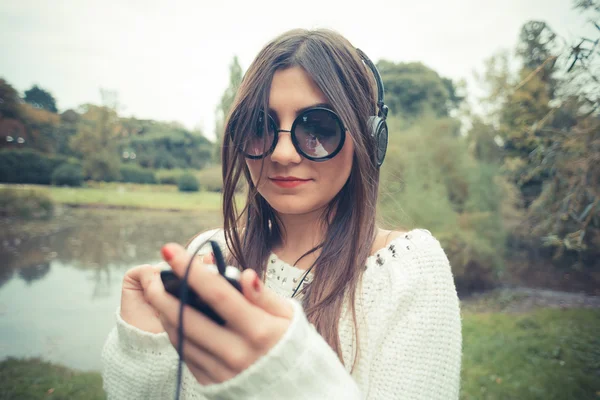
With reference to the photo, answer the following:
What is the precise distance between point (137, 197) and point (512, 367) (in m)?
18.0

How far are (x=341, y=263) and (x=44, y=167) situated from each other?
1258 centimetres

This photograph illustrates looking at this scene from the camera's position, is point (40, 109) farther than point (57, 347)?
Yes

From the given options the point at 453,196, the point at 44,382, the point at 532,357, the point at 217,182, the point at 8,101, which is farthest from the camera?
the point at 453,196

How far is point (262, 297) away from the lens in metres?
0.65

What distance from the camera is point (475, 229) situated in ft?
37.7

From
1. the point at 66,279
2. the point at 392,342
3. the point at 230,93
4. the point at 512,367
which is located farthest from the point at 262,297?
the point at 66,279

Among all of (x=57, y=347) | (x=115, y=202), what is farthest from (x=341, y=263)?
(x=115, y=202)

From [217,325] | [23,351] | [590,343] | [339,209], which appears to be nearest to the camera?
[217,325]

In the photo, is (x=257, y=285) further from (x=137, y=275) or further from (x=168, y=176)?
(x=168, y=176)

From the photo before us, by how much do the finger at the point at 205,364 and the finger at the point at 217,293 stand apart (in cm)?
10

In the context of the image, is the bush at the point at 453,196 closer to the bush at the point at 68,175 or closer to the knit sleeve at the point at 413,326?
the knit sleeve at the point at 413,326

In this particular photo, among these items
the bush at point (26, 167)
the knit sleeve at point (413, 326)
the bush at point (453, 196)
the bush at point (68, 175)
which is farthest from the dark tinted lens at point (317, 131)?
the bush at point (68, 175)

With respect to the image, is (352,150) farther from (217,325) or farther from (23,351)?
(23,351)

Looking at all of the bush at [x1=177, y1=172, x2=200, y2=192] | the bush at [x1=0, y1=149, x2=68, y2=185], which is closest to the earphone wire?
the bush at [x1=0, y1=149, x2=68, y2=185]
